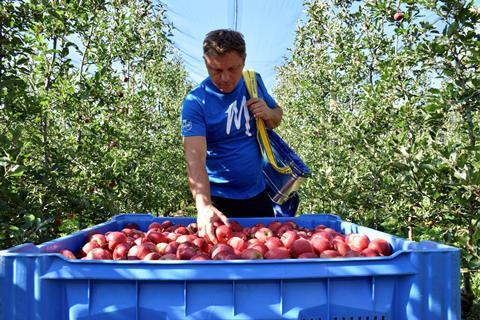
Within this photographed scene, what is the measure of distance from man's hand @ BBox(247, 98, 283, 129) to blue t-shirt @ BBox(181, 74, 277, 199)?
35 mm

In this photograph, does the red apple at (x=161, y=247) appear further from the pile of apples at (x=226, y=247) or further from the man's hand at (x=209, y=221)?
the man's hand at (x=209, y=221)

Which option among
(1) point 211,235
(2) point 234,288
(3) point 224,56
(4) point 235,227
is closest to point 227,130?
(3) point 224,56

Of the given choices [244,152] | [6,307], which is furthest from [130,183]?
[6,307]

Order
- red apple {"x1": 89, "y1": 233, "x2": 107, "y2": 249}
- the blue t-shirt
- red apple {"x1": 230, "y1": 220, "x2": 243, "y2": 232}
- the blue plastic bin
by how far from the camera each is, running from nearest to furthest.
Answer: the blue plastic bin
red apple {"x1": 89, "y1": 233, "x2": 107, "y2": 249}
red apple {"x1": 230, "y1": 220, "x2": 243, "y2": 232}
the blue t-shirt

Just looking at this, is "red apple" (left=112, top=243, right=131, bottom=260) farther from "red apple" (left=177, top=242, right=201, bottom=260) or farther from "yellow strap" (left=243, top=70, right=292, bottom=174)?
"yellow strap" (left=243, top=70, right=292, bottom=174)

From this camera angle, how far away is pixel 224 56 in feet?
6.47

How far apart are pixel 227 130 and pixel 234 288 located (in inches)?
47.9

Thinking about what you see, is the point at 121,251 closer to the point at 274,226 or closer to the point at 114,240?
the point at 114,240

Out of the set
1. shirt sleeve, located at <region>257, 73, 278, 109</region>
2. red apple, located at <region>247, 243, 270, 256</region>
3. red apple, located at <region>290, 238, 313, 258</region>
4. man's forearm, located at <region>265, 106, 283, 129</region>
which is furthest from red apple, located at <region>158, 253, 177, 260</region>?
shirt sleeve, located at <region>257, 73, 278, 109</region>

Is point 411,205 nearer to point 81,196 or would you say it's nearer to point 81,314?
point 81,196

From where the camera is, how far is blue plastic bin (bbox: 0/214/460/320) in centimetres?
101

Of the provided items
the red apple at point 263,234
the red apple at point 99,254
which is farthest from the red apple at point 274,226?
the red apple at point 99,254

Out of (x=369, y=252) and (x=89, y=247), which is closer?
(x=369, y=252)

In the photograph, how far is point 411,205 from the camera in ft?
9.46
